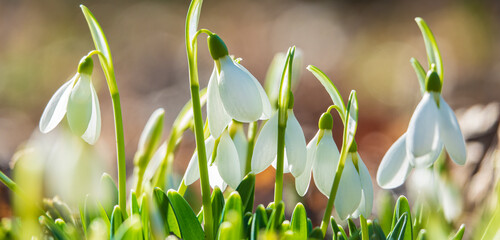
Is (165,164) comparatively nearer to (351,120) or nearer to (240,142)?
(240,142)

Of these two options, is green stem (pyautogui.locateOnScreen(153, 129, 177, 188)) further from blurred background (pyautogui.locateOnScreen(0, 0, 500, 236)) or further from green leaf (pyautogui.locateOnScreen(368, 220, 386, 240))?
blurred background (pyautogui.locateOnScreen(0, 0, 500, 236))

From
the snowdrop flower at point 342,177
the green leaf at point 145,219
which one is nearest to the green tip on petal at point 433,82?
the snowdrop flower at point 342,177

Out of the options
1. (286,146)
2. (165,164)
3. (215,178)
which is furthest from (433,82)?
(165,164)

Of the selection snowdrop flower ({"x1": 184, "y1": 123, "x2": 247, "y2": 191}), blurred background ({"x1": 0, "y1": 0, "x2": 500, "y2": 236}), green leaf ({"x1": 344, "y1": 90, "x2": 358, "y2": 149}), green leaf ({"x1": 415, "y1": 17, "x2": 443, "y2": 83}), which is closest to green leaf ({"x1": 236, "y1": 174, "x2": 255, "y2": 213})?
snowdrop flower ({"x1": 184, "y1": 123, "x2": 247, "y2": 191})

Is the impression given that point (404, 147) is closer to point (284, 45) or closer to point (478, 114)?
point (478, 114)

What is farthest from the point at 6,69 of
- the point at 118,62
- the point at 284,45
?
the point at 284,45

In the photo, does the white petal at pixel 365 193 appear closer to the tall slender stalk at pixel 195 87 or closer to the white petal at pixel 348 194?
the white petal at pixel 348 194
